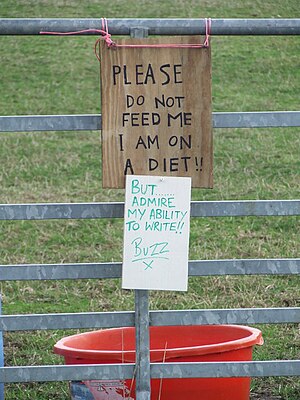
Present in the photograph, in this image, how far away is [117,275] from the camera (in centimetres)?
328

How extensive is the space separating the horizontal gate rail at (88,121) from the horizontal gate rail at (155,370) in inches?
29.4

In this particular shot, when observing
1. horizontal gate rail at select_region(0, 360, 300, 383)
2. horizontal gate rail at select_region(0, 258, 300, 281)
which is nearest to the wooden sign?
horizontal gate rail at select_region(0, 258, 300, 281)

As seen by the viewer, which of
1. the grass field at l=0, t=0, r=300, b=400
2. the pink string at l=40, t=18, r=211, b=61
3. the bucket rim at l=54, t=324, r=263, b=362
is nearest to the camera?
the pink string at l=40, t=18, r=211, b=61

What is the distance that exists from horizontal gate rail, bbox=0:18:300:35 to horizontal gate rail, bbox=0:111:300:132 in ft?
0.83

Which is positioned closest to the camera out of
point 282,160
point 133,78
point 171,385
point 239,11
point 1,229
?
point 133,78

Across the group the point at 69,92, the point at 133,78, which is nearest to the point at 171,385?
the point at 133,78

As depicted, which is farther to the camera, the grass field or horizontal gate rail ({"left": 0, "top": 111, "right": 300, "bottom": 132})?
the grass field

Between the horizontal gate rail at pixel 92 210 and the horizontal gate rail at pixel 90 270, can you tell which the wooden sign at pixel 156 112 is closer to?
the horizontal gate rail at pixel 92 210

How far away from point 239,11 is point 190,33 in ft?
36.5

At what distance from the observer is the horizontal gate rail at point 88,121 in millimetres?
3156

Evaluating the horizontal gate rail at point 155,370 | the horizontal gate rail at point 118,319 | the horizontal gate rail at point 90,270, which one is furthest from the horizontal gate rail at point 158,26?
the horizontal gate rail at point 155,370

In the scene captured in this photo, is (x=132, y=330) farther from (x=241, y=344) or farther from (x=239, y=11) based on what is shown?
(x=239, y=11)

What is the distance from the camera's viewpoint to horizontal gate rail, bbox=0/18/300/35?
3.15m

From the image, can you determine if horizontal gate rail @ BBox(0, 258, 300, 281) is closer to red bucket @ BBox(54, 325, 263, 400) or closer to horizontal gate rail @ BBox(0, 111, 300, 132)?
red bucket @ BBox(54, 325, 263, 400)
